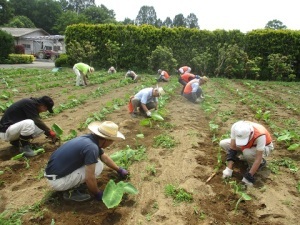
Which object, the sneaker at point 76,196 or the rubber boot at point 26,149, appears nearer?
the sneaker at point 76,196

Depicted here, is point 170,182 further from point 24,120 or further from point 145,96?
point 145,96

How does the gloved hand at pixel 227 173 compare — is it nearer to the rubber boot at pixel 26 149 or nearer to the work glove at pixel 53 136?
the work glove at pixel 53 136

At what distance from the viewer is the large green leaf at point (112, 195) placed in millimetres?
3197

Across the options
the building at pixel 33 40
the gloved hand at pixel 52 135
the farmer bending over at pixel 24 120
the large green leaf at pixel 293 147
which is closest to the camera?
the farmer bending over at pixel 24 120

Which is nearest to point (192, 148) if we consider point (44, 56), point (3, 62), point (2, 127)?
point (2, 127)

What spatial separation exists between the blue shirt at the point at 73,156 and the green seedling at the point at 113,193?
0.36 m

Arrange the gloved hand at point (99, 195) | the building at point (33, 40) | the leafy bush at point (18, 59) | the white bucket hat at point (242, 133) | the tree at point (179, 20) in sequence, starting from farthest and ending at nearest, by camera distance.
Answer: the tree at point (179, 20) → the building at point (33, 40) → the leafy bush at point (18, 59) → the white bucket hat at point (242, 133) → the gloved hand at point (99, 195)

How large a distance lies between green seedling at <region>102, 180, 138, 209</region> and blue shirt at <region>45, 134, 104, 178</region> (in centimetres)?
36

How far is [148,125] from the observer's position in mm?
6770

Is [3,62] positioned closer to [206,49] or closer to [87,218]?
[206,49]

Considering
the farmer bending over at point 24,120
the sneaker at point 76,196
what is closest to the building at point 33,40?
the farmer bending over at point 24,120

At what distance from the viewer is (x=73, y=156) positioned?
11.1ft

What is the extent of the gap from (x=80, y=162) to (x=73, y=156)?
4.4 inches

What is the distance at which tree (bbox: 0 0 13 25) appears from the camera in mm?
54541
